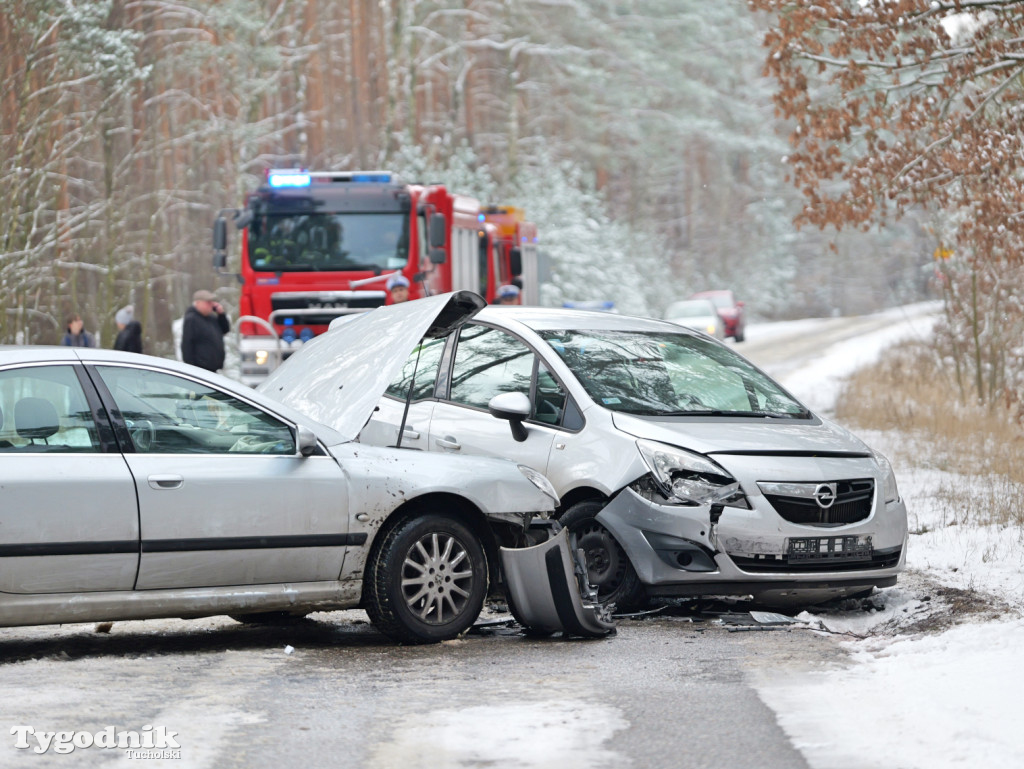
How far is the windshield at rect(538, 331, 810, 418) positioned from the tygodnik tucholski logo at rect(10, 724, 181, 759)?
375cm

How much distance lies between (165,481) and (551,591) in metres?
1.90

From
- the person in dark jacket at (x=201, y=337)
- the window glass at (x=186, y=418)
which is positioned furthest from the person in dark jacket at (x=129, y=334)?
the window glass at (x=186, y=418)

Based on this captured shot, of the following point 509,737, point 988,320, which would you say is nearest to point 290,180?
point 988,320

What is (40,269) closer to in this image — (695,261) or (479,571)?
(479,571)

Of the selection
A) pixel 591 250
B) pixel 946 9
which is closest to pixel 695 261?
pixel 591 250

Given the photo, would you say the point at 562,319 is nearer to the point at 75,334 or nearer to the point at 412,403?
the point at 412,403

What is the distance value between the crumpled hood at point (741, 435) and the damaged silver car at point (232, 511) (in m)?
0.74

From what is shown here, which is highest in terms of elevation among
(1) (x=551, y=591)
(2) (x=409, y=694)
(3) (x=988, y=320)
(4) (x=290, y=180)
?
(4) (x=290, y=180)

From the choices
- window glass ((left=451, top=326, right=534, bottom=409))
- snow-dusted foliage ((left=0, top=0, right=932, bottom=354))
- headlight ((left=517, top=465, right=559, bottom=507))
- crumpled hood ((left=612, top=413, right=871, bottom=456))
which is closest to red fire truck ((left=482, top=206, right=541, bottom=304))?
snow-dusted foliage ((left=0, top=0, right=932, bottom=354))

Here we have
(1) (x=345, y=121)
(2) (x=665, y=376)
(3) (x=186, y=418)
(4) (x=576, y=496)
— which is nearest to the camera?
(3) (x=186, y=418)

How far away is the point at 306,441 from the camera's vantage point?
6914 millimetres

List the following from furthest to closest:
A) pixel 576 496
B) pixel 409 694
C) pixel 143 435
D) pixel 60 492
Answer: pixel 576 496 → pixel 143 435 → pixel 60 492 → pixel 409 694

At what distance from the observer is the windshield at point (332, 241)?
18.7 meters

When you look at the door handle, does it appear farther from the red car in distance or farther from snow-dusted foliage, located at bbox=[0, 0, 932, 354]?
the red car in distance
